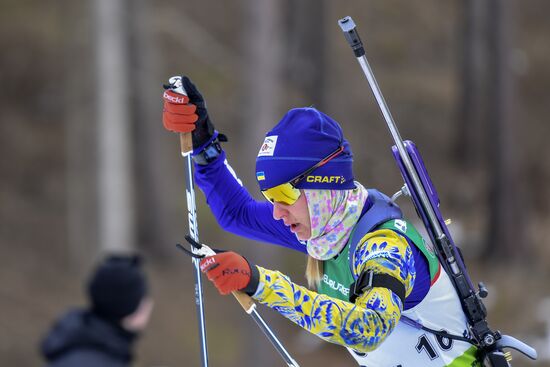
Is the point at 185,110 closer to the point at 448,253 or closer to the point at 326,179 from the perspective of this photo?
the point at 326,179

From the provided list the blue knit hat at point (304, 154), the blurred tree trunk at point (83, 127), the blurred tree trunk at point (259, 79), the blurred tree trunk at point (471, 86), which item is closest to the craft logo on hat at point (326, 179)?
the blue knit hat at point (304, 154)

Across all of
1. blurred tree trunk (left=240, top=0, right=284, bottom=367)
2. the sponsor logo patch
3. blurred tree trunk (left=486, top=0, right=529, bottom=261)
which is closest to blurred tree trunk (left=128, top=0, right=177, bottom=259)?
blurred tree trunk (left=240, top=0, right=284, bottom=367)

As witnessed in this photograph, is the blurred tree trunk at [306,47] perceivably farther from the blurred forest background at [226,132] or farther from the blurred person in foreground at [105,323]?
→ the blurred person in foreground at [105,323]

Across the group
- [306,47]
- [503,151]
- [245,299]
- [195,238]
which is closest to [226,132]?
[306,47]

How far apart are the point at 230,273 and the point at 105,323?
0.77 m

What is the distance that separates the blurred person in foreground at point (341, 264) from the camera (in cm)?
318

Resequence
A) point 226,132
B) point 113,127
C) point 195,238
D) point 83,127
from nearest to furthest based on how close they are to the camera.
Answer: point 195,238 < point 113,127 < point 83,127 < point 226,132

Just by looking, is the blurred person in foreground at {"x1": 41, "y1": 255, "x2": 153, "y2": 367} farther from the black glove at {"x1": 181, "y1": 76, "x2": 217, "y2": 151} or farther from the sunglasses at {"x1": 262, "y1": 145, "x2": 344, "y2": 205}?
the sunglasses at {"x1": 262, "y1": 145, "x2": 344, "y2": 205}

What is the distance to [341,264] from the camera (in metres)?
3.68

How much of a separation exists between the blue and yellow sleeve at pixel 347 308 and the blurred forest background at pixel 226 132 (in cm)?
730

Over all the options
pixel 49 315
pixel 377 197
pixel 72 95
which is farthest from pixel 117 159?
pixel 377 197

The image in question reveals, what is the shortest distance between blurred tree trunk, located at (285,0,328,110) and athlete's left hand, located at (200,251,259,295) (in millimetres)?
13443

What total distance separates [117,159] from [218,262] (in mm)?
9785

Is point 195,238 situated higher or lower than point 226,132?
lower
